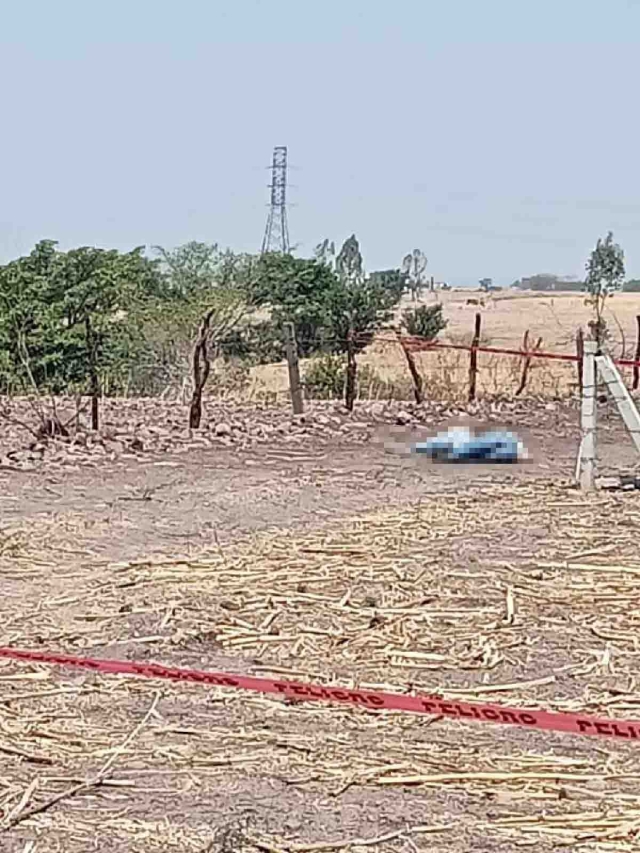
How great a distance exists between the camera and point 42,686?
6.73m

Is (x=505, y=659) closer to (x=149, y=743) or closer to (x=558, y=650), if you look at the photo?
(x=558, y=650)

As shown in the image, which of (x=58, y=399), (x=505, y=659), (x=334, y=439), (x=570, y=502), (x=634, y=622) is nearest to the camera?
(x=505, y=659)

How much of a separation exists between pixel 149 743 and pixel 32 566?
4.33 m

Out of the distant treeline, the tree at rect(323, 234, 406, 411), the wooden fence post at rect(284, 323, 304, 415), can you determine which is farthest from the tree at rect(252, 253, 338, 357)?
the distant treeline

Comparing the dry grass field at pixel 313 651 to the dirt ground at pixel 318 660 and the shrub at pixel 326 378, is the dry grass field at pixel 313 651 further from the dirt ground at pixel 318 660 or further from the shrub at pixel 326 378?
the shrub at pixel 326 378

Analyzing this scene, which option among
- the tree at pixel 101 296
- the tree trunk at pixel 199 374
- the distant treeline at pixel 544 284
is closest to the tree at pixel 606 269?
the tree at pixel 101 296

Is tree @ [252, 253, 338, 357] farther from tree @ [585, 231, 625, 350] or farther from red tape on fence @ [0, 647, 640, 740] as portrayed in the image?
red tape on fence @ [0, 647, 640, 740]

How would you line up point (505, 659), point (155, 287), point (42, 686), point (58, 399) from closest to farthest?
point (42, 686) → point (505, 659) → point (58, 399) → point (155, 287)

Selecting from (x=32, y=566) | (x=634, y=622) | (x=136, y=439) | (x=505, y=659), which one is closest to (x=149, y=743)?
(x=505, y=659)

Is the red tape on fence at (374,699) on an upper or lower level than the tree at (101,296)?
lower

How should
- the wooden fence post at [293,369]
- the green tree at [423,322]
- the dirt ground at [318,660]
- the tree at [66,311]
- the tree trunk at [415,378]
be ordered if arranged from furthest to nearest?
the green tree at [423,322] < the tree at [66,311] < the tree trunk at [415,378] < the wooden fence post at [293,369] < the dirt ground at [318,660]

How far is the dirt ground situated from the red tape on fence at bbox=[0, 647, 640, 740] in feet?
0.21

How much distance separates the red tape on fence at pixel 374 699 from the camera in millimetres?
5883

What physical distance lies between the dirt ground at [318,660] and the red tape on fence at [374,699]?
2.6 inches
